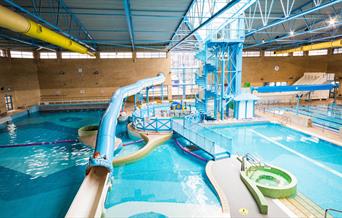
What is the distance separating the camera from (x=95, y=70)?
25.4 metres

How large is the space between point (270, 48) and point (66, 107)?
98.1 feet

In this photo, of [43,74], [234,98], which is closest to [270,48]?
[234,98]

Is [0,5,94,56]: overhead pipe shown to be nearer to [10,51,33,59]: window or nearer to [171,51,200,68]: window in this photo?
[10,51,33,59]: window

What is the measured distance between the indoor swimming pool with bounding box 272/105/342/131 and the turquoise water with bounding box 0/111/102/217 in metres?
17.3

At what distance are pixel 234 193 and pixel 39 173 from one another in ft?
29.0

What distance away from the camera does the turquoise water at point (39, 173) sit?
22.9 ft

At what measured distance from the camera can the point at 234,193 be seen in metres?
6.68

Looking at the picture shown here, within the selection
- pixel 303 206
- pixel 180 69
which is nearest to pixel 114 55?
pixel 180 69

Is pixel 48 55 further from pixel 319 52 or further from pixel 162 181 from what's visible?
pixel 319 52

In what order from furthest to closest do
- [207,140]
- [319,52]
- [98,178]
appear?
[319,52], [207,140], [98,178]

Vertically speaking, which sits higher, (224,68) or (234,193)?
(224,68)

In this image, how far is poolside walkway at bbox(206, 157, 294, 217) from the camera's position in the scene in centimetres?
577

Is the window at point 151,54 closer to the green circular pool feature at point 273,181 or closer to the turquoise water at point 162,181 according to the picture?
the turquoise water at point 162,181

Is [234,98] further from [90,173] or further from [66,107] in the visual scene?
[66,107]
